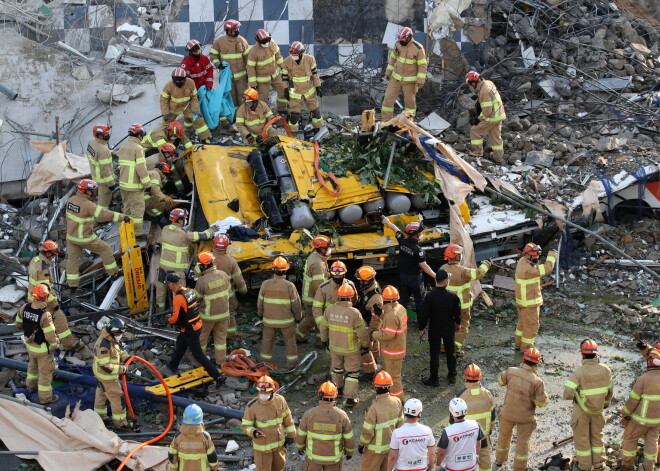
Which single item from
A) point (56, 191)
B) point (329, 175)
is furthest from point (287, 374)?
point (56, 191)

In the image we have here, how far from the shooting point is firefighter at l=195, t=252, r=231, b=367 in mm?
11828

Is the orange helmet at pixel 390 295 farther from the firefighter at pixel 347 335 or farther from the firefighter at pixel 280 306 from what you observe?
the firefighter at pixel 280 306

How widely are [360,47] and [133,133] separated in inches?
217

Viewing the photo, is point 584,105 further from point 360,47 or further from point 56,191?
point 56,191

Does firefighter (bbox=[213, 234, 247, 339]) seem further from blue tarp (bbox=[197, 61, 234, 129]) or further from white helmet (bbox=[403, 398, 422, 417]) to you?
white helmet (bbox=[403, 398, 422, 417])

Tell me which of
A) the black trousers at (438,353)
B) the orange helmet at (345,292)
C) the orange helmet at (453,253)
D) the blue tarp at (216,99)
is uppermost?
the blue tarp at (216,99)

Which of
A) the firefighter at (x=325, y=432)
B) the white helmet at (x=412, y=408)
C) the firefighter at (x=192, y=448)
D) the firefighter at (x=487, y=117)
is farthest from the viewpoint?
the firefighter at (x=487, y=117)

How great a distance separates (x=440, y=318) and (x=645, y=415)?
2683mm

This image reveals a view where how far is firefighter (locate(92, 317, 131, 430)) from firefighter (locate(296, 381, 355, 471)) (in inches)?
103

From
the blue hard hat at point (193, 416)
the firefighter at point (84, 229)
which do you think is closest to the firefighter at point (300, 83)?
the firefighter at point (84, 229)

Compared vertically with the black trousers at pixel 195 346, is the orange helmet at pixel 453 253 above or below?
above

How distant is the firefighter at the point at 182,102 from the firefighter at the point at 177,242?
2.60 meters

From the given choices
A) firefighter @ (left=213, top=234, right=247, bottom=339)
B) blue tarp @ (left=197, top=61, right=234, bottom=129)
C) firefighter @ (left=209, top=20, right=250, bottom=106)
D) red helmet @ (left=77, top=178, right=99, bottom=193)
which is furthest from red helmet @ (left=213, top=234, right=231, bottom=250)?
firefighter @ (left=209, top=20, right=250, bottom=106)

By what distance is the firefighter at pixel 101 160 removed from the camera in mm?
13492
